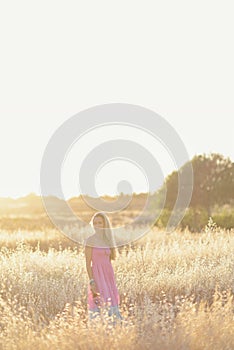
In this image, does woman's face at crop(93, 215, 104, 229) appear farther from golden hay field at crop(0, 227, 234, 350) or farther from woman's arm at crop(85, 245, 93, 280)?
golden hay field at crop(0, 227, 234, 350)

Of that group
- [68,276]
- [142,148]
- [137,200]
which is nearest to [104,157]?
[142,148]

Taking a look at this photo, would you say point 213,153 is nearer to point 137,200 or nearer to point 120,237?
point 120,237

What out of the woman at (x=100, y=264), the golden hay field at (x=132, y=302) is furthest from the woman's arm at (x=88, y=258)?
the golden hay field at (x=132, y=302)

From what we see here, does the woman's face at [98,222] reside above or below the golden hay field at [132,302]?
above

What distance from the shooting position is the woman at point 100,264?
25.9 feet

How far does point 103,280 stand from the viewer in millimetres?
7922

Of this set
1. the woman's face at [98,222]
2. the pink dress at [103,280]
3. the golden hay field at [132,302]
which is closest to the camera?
the golden hay field at [132,302]

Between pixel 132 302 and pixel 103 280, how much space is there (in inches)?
67.7

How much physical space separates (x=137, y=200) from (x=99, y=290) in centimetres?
7257

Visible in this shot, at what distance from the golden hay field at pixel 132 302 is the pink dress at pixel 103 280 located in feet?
0.80

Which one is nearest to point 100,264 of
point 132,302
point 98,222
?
point 98,222

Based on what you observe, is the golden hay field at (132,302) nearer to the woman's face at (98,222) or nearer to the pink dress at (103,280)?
the pink dress at (103,280)

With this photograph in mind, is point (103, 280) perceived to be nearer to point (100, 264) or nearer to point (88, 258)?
point (100, 264)

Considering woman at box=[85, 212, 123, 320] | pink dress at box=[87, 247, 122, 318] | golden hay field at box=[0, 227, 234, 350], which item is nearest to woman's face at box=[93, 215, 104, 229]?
woman at box=[85, 212, 123, 320]
